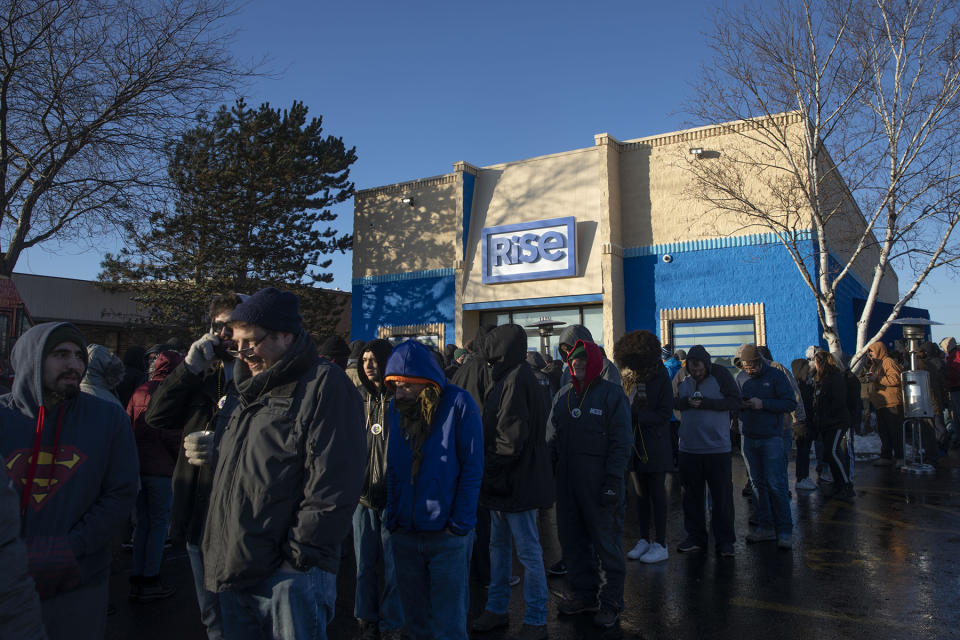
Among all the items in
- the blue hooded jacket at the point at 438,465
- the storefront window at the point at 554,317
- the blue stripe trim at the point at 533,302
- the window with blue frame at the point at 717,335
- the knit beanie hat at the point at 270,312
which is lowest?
the blue hooded jacket at the point at 438,465

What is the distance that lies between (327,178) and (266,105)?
3.18 metres

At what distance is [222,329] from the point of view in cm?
340

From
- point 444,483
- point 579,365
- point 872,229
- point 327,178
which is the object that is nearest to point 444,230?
point 327,178

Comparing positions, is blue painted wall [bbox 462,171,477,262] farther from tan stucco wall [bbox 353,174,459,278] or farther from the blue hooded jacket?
the blue hooded jacket

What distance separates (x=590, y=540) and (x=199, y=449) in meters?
2.90

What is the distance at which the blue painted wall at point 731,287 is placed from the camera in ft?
50.6

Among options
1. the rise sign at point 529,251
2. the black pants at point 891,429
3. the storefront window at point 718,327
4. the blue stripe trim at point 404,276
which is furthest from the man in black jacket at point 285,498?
the blue stripe trim at point 404,276

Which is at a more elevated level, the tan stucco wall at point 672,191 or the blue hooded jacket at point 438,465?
the tan stucco wall at point 672,191

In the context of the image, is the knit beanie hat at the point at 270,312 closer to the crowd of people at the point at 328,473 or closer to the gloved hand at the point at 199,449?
the crowd of people at the point at 328,473

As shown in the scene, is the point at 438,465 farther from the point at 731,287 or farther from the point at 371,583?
the point at 731,287

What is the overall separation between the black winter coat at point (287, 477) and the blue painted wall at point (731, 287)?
1500 centimetres

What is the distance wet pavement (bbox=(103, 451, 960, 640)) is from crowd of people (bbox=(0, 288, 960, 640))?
24cm

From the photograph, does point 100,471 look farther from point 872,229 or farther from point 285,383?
point 872,229

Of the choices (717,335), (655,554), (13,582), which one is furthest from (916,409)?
(13,582)
